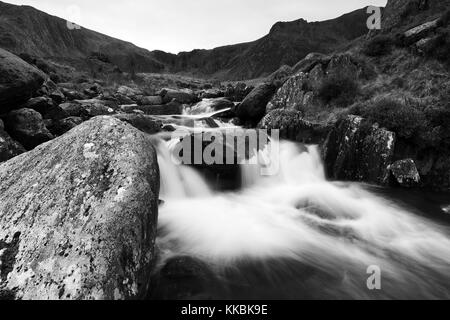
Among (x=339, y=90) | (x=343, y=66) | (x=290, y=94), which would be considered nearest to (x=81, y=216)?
(x=339, y=90)

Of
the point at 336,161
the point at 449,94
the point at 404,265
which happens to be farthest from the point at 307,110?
the point at 404,265

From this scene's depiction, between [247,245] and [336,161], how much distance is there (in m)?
7.37

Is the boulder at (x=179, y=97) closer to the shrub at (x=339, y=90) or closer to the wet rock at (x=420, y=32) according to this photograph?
the shrub at (x=339, y=90)

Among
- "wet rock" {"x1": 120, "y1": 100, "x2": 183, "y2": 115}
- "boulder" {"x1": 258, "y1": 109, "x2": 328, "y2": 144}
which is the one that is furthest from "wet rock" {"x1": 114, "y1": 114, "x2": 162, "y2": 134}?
"wet rock" {"x1": 120, "y1": 100, "x2": 183, "y2": 115}

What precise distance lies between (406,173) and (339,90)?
696cm

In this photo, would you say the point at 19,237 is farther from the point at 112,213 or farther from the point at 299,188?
the point at 299,188

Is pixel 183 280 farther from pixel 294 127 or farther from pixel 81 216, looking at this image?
pixel 294 127

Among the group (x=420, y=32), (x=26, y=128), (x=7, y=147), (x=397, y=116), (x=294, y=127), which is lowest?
(x=7, y=147)

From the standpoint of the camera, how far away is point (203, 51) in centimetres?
15750

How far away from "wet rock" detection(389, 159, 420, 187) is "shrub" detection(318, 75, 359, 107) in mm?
5518

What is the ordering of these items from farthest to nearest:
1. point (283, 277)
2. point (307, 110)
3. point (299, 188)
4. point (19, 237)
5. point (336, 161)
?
point (307, 110) < point (336, 161) < point (299, 188) < point (283, 277) < point (19, 237)

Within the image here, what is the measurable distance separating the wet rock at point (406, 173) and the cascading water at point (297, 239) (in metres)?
1.37
